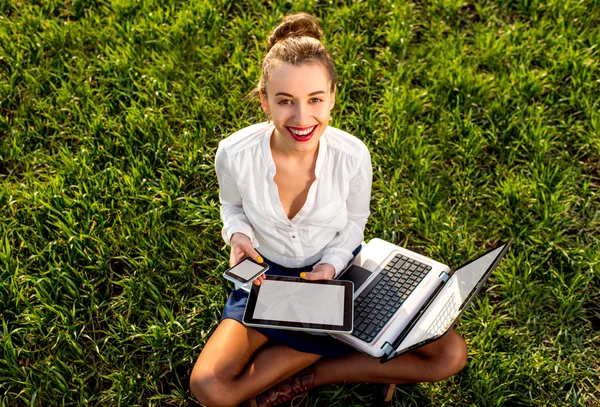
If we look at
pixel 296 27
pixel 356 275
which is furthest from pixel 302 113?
pixel 356 275

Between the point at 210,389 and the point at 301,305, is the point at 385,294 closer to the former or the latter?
the point at 301,305

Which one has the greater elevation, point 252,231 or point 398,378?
point 252,231

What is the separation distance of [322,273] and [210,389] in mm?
Result: 734

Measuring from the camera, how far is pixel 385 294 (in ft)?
9.45

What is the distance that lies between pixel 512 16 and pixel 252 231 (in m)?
3.19

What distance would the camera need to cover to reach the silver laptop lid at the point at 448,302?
255 centimetres

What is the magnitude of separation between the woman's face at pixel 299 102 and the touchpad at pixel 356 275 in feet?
2.45

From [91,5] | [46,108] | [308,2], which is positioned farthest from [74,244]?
[308,2]

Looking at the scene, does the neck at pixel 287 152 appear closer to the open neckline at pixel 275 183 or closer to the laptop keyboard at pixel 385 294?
the open neckline at pixel 275 183

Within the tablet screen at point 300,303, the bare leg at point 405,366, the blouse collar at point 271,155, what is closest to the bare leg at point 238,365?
the bare leg at point 405,366

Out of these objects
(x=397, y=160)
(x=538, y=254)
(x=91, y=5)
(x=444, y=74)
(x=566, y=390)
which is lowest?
(x=566, y=390)

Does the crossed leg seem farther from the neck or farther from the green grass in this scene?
the neck

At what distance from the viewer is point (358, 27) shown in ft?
15.1

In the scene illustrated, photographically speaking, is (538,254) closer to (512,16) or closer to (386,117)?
(386,117)
